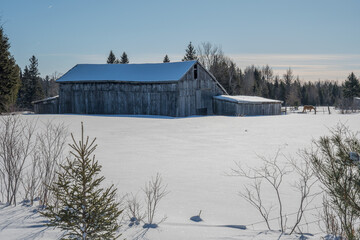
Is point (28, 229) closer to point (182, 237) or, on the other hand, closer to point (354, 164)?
point (182, 237)

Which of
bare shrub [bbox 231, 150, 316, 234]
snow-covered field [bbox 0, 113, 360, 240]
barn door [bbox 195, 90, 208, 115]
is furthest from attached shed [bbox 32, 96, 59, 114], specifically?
bare shrub [bbox 231, 150, 316, 234]

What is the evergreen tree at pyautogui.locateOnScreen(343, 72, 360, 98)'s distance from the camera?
5988 centimetres

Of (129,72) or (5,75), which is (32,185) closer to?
(129,72)

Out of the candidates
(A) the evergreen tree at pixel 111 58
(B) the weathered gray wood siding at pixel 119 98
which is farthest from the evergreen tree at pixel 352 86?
(A) the evergreen tree at pixel 111 58

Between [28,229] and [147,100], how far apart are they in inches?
1158

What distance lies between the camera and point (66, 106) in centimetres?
3669

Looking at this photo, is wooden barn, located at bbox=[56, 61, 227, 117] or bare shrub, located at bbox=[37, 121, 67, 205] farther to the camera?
wooden barn, located at bbox=[56, 61, 227, 117]

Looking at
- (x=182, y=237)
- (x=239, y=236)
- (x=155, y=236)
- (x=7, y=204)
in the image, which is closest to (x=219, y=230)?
(x=239, y=236)

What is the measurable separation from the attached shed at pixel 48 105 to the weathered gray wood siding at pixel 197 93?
15.0m

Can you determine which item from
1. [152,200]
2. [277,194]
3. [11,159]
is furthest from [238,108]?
[11,159]

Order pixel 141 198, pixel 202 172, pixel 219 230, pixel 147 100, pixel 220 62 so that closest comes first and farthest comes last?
pixel 219 230
pixel 141 198
pixel 202 172
pixel 147 100
pixel 220 62

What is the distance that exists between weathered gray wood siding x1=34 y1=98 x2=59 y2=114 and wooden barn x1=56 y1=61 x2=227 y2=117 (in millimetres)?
682

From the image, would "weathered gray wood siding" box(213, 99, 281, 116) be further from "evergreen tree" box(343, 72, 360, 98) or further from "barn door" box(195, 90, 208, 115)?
"evergreen tree" box(343, 72, 360, 98)

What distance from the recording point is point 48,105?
37625 mm
